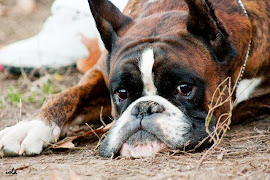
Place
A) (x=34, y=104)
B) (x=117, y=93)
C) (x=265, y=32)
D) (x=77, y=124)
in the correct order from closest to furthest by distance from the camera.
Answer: (x=117, y=93) → (x=265, y=32) → (x=77, y=124) → (x=34, y=104)

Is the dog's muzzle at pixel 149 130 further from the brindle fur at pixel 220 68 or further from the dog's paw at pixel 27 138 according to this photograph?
the dog's paw at pixel 27 138

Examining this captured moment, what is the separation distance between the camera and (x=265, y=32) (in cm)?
370

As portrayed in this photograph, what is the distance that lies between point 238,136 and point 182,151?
728 millimetres

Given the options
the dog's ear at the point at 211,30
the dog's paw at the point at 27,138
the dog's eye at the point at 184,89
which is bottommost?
the dog's paw at the point at 27,138

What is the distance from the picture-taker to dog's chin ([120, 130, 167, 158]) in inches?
115

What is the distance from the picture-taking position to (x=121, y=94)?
331 centimetres

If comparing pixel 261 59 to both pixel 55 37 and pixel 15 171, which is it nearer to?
pixel 15 171

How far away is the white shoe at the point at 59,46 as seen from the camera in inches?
239

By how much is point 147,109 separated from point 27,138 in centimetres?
95

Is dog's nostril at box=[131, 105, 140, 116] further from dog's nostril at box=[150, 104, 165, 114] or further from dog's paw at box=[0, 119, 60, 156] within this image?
dog's paw at box=[0, 119, 60, 156]

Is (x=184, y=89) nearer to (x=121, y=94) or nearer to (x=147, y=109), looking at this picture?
(x=147, y=109)

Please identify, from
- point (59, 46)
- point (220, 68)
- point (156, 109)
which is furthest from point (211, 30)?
point (59, 46)

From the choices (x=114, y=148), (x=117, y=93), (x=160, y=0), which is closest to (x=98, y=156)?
(x=114, y=148)

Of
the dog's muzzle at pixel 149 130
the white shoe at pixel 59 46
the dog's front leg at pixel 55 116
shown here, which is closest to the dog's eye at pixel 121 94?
the dog's muzzle at pixel 149 130
